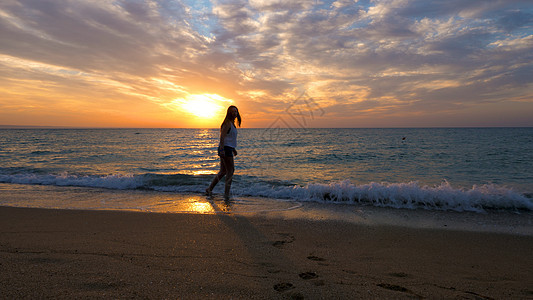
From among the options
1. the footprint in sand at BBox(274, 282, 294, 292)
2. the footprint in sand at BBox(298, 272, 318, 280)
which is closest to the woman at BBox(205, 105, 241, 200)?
the footprint in sand at BBox(298, 272, 318, 280)

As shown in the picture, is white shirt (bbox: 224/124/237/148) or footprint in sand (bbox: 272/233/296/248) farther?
white shirt (bbox: 224/124/237/148)

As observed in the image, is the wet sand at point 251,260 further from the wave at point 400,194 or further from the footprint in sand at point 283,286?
the wave at point 400,194

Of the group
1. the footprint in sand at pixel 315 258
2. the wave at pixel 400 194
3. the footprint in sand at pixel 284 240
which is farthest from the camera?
the wave at pixel 400 194

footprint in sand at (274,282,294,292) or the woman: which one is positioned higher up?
the woman

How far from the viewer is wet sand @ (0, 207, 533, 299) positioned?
237cm

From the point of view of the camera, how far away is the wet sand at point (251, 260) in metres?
2.37

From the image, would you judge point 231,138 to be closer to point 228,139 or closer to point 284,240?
point 228,139

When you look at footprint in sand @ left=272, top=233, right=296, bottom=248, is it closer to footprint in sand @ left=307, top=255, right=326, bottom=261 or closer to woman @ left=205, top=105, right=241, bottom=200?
footprint in sand @ left=307, top=255, right=326, bottom=261

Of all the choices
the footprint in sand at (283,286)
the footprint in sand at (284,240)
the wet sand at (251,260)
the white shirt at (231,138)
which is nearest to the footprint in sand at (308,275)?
the wet sand at (251,260)

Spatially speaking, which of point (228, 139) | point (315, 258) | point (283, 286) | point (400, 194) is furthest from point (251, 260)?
point (400, 194)

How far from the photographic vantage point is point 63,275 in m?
2.54

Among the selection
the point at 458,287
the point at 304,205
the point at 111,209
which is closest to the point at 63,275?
the point at 111,209

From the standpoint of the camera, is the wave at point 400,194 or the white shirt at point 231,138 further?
the white shirt at point 231,138

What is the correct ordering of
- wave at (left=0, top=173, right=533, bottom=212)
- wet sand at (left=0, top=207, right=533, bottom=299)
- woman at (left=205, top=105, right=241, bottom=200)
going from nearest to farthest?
wet sand at (left=0, top=207, right=533, bottom=299), wave at (left=0, top=173, right=533, bottom=212), woman at (left=205, top=105, right=241, bottom=200)
